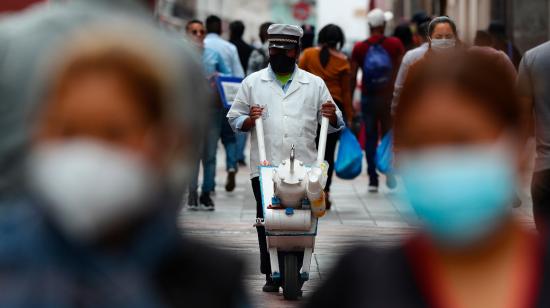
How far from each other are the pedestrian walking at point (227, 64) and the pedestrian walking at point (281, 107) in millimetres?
5186

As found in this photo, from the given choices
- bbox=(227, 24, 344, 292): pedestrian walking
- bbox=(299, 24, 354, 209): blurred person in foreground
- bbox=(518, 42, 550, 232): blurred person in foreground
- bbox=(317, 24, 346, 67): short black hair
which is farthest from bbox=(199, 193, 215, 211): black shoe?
bbox=(518, 42, 550, 232): blurred person in foreground

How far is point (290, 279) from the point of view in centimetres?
776

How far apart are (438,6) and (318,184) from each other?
2848 cm

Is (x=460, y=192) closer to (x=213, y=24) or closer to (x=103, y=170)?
(x=103, y=170)

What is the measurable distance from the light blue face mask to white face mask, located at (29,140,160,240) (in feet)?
1.78

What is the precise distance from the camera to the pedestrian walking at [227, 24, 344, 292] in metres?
8.23

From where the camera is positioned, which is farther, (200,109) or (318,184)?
(318,184)

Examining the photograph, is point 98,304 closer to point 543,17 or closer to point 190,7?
point 543,17

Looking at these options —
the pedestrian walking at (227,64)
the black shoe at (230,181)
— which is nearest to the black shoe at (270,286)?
the pedestrian walking at (227,64)

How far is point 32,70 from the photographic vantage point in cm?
200

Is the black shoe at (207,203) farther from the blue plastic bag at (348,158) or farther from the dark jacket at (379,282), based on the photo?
the dark jacket at (379,282)

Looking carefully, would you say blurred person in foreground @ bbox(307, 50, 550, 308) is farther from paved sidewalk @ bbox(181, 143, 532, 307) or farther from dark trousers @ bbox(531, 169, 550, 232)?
paved sidewalk @ bbox(181, 143, 532, 307)

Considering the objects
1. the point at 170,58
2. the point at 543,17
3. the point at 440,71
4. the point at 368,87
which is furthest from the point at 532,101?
the point at 543,17

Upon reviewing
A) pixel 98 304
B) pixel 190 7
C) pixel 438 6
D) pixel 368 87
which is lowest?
pixel 190 7
